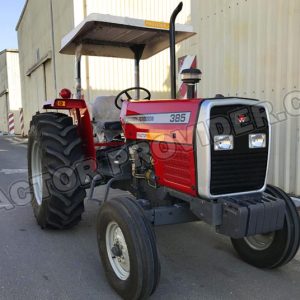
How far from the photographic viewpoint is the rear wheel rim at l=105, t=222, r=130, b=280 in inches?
110

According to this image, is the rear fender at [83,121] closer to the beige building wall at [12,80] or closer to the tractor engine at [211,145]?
the tractor engine at [211,145]

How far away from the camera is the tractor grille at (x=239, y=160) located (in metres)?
2.58

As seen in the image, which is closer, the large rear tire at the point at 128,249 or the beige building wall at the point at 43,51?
the large rear tire at the point at 128,249

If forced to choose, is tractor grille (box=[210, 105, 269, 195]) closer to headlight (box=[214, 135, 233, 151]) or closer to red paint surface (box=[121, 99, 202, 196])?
headlight (box=[214, 135, 233, 151])

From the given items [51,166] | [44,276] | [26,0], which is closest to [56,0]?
[26,0]

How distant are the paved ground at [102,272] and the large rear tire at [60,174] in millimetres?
225

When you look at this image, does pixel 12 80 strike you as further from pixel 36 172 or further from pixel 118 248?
pixel 118 248

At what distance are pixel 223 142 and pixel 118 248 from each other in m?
1.08

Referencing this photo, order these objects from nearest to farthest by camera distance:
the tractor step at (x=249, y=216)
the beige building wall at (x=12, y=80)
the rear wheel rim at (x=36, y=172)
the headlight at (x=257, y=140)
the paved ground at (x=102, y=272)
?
the tractor step at (x=249, y=216)
the headlight at (x=257, y=140)
the paved ground at (x=102, y=272)
the rear wheel rim at (x=36, y=172)
the beige building wall at (x=12, y=80)

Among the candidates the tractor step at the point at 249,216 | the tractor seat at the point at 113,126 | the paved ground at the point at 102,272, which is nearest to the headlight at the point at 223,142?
the tractor step at the point at 249,216

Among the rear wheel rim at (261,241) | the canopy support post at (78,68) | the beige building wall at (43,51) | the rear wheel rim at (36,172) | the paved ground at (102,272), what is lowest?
the paved ground at (102,272)

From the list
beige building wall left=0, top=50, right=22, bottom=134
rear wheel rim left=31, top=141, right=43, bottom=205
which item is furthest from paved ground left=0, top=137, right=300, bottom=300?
beige building wall left=0, top=50, right=22, bottom=134

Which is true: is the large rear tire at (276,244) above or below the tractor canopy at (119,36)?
below

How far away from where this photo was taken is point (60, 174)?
3.90 meters
